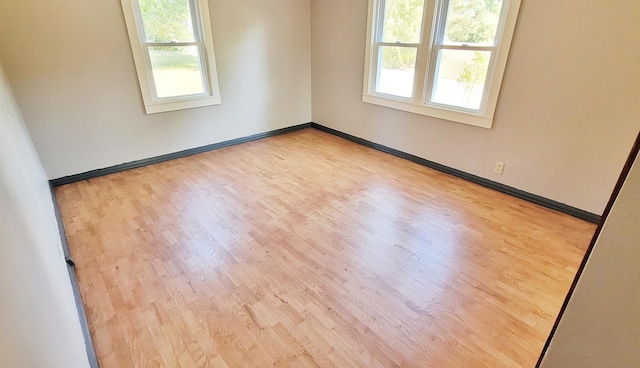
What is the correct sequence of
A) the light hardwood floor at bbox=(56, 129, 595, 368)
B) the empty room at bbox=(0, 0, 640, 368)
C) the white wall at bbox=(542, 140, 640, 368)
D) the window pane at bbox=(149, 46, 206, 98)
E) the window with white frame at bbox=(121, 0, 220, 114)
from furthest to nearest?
the window pane at bbox=(149, 46, 206, 98) → the window with white frame at bbox=(121, 0, 220, 114) → the light hardwood floor at bbox=(56, 129, 595, 368) → the empty room at bbox=(0, 0, 640, 368) → the white wall at bbox=(542, 140, 640, 368)

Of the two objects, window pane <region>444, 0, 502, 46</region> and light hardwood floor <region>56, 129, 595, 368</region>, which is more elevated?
window pane <region>444, 0, 502, 46</region>

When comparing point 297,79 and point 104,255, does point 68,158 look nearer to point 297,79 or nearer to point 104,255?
point 104,255

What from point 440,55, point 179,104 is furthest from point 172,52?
point 440,55

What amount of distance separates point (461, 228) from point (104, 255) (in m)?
2.68

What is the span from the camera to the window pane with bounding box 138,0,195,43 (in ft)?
11.0

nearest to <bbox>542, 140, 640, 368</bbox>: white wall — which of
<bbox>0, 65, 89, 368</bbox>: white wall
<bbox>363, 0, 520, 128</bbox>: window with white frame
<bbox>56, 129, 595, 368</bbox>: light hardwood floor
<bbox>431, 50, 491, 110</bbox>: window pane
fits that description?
<bbox>56, 129, 595, 368</bbox>: light hardwood floor

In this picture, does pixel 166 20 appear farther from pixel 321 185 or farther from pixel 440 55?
pixel 440 55

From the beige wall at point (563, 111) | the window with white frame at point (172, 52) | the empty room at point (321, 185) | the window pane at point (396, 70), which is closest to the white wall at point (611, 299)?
the empty room at point (321, 185)

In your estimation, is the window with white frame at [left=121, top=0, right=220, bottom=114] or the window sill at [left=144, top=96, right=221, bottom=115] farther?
the window sill at [left=144, top=96, right=221, bottom=115]

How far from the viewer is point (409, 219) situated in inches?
107

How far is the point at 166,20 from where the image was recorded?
3.47 m

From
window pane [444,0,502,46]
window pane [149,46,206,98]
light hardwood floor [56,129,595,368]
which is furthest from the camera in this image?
window pane [149,46,206,98]

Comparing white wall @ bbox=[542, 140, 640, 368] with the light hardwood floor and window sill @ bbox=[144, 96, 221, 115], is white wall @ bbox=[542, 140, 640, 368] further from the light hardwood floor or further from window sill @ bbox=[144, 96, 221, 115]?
window sill @ bbox=[144, 96, 221, 115]

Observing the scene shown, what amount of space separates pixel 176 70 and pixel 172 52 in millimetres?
194
